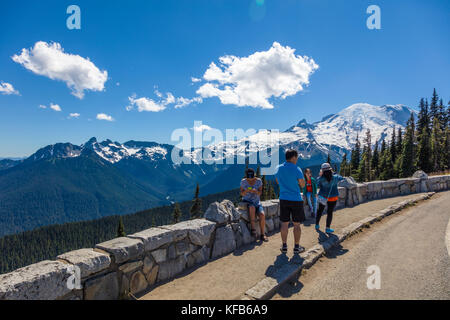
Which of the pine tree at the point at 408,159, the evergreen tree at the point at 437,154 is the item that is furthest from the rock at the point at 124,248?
the evergreen tree at the point at 437,154

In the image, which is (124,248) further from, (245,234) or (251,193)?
(251,193)

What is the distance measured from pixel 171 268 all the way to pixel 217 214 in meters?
1.79

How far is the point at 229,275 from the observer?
16.2 ft

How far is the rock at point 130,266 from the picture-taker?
4115mm

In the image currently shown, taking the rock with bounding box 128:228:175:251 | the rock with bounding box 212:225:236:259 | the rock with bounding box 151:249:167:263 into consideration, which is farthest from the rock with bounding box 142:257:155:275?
the rock with bounding box 212:225:236:259

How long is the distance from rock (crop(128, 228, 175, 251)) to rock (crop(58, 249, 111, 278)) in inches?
29.9

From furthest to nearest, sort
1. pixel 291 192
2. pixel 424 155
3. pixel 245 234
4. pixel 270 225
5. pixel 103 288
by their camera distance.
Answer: pixel 424 155 → pixel 270 225 → pixel 245 234 → pixel 291 192 → pixel 103 288

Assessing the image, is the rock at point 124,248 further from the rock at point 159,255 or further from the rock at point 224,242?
the rock at point 224,242

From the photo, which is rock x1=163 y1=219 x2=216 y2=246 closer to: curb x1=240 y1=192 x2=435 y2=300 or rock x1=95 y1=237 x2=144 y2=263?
rock x1=95 y1=237 x2=144 y2=263

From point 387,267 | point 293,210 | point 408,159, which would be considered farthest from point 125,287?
point 408,159
